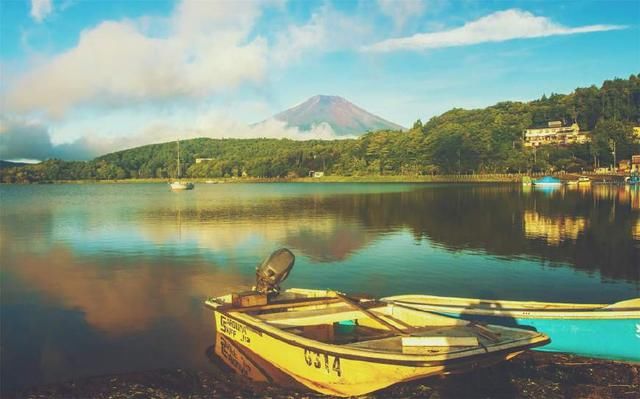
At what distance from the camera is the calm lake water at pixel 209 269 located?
14.1 metres

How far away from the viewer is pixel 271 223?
45.0 metres

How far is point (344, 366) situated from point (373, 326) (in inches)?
102

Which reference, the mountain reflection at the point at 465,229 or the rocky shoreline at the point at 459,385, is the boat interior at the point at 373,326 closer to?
the rocky shoreline at the point at 459,385

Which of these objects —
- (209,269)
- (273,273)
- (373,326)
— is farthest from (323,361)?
(209,269)

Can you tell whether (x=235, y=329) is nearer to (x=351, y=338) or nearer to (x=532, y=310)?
(x=351, y=338)

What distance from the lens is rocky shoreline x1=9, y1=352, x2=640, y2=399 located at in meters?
10.2

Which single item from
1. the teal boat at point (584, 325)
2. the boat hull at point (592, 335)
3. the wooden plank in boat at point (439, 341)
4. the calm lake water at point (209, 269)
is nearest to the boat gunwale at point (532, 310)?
the teal boat at point (584, 325)

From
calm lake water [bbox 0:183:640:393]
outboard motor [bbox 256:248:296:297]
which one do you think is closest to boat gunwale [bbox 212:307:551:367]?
outboard motor [bbox 256:248:296:297]

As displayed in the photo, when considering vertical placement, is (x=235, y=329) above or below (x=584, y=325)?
below

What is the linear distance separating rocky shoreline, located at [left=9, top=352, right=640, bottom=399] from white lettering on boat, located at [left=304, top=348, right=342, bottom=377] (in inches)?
25.1

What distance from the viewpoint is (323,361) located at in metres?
10.0

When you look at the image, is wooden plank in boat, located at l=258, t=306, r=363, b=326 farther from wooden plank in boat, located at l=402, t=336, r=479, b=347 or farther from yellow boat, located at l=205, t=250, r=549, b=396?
wooden plank in boat, located at l=402, t=336, r=479, b=347

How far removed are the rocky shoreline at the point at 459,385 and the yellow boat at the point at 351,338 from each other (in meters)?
0.68

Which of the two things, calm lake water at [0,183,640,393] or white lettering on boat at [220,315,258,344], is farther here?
calm lake water at [0,183,640,393]
